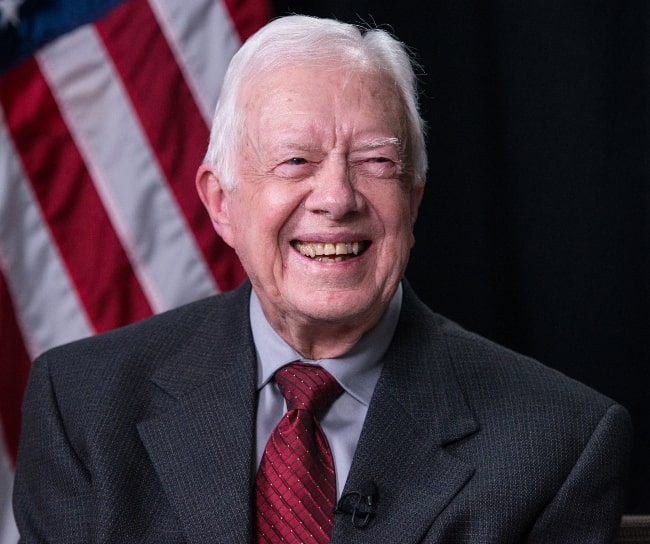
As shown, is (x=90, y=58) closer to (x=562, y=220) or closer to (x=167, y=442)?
(x=167, y=442)

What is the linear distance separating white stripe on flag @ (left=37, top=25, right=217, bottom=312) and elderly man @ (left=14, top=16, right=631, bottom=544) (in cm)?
67

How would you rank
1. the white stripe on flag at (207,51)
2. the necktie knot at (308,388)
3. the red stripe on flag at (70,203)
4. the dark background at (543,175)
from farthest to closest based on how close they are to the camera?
the dark background at (543,175) → the white stripe on flag at (207,51) → the red stripe on flag at (70,203) → the necktie knot at (308,388)

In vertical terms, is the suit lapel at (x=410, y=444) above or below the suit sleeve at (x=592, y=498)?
above

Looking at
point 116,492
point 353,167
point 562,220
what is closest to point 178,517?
point 116,492

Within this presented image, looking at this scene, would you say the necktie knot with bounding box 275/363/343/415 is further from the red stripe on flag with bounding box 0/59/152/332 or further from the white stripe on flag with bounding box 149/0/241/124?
the white stripe on flag with bounding box 149/0/241/124

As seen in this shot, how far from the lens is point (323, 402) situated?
226 cm

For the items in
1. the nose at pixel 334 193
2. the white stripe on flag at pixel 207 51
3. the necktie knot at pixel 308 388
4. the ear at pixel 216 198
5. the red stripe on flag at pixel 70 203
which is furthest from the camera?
the white stripe on flag at pixel 207 51

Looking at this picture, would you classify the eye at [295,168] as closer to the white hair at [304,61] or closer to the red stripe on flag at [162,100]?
the white hair at [304,61]

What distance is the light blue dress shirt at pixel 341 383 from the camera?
2.26m

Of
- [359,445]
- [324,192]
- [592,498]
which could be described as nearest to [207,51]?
[324,192]

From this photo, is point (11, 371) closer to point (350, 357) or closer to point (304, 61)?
point (350, 357)

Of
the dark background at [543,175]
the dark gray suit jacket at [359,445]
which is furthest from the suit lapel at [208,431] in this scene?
the dark background at [543,175]

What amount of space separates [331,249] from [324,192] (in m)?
0.11

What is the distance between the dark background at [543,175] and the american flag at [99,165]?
45 cm
